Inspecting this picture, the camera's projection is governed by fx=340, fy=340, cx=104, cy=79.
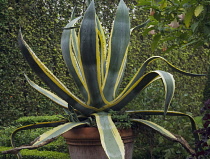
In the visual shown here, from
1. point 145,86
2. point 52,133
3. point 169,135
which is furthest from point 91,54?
point 169,135

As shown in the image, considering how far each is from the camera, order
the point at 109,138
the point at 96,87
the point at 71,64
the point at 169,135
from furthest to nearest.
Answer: the point at 71,64 < the point at 96,87 < the point at 169,135 < the point at 109,138

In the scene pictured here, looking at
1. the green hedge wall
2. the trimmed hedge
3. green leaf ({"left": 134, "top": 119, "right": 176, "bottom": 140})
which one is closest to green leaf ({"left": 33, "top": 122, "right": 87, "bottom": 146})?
green leaf ({"left": 134, "top": 119, "right": 176, "bottom": 140})

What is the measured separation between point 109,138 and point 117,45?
0.76 metres

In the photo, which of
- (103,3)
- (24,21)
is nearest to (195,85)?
(103,3)

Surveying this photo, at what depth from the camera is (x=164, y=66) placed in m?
7.59

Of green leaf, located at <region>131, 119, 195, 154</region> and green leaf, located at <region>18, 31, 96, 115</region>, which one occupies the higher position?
green leaf, located at <region>18, 31, 96, 115</region>

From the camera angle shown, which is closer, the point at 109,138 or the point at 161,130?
the point at 109,138

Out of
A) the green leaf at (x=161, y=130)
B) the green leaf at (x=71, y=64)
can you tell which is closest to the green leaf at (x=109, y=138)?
the green leaf at (x=161, y=130)

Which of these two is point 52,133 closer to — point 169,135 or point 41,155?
point 169,135

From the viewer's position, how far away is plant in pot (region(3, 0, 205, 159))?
196 cm

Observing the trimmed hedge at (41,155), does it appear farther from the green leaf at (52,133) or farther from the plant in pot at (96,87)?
the green leaf at (52,133)

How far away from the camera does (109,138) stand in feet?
6.31

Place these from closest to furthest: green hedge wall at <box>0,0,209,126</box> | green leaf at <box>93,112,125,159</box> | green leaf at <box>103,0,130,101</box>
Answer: green leaf at <box>93,112,125,159</box>, green leaf at <box>103,0,130,101</box>, green hedge wall at <box>0,0,209,126</box>

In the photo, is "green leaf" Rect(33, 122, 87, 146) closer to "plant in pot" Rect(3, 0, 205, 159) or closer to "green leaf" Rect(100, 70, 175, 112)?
"plant in pot" Rect(3, 0, 205, 159)
